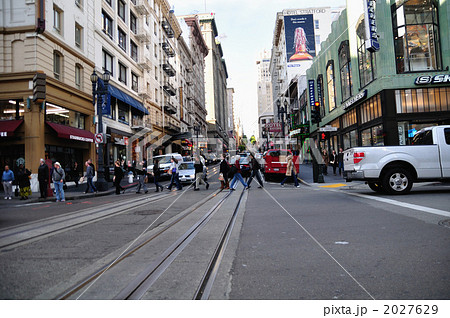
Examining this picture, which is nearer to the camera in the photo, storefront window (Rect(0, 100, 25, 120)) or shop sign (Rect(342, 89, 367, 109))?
storefront window (Rect(0, 100, 25, 120))

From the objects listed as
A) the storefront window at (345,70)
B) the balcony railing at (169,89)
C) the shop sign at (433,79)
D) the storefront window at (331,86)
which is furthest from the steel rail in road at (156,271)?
the balcony railing at (169,89)

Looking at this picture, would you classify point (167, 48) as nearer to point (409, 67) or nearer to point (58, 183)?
point (409, 67)

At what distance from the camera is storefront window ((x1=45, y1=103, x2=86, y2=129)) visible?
19.3 m

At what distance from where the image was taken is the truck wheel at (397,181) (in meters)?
10.0

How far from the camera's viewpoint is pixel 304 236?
5094 mm

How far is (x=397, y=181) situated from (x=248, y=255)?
808cm

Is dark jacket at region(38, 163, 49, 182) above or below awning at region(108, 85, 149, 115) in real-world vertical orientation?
below

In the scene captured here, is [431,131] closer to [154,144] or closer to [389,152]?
[389,152]

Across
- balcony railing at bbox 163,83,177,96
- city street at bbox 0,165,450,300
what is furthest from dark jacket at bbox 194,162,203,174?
balcony railing at bbox 163,83,177,96
